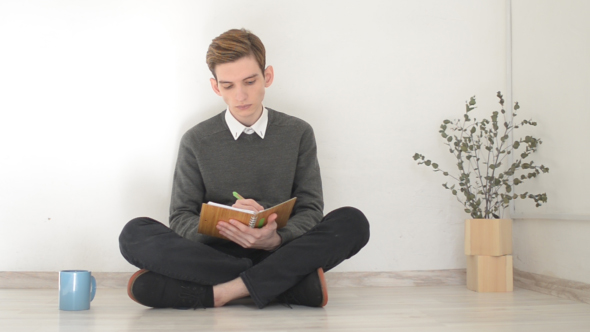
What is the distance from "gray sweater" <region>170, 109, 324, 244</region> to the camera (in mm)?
2141

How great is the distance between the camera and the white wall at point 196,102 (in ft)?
8.06

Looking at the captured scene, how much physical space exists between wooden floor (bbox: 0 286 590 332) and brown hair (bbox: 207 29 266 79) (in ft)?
2.81

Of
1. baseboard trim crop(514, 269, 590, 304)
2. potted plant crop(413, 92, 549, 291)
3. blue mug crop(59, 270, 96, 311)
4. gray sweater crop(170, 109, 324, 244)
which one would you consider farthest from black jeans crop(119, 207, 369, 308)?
baseboard trim crop(514, 269, 590, 304)

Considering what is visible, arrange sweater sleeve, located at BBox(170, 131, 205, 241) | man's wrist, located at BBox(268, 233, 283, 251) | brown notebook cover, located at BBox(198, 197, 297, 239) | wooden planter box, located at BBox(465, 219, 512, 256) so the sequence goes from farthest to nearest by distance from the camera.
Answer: wooden planter box, located at BBox(465, 219, 512, 256), sweater sleeve, located at BBox(170, 131, 205, 241), man's wrist, located at BBox(268, 233, 283, 251), brown notebook cover, located at BBox(198, 197, 297, 239)

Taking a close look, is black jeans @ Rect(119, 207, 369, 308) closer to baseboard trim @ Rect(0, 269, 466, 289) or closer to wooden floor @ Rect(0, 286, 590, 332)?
wooden floor @ Rect(0, 286, 590, 332)

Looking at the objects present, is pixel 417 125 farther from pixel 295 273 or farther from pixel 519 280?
pixel 295 273

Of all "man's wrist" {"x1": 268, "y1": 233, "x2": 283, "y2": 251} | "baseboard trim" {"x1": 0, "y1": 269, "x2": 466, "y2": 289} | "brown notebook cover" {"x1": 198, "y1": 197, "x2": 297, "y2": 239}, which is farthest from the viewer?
"baseboard trim" {"x1": 0, "y1": 269, "x2": 466, "y2": 289}

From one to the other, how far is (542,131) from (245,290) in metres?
1.40

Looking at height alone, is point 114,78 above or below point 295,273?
above

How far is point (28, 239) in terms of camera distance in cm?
244

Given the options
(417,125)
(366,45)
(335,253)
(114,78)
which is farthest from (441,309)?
(114,78)

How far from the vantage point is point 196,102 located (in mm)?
2520

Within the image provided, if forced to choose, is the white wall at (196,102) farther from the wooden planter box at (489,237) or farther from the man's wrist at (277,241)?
the man's wrist at (277,241)

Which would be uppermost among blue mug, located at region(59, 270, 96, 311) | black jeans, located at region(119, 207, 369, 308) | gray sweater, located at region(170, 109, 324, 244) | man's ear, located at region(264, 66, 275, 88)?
man's ear, located at region(264, 66, 275, 88)
